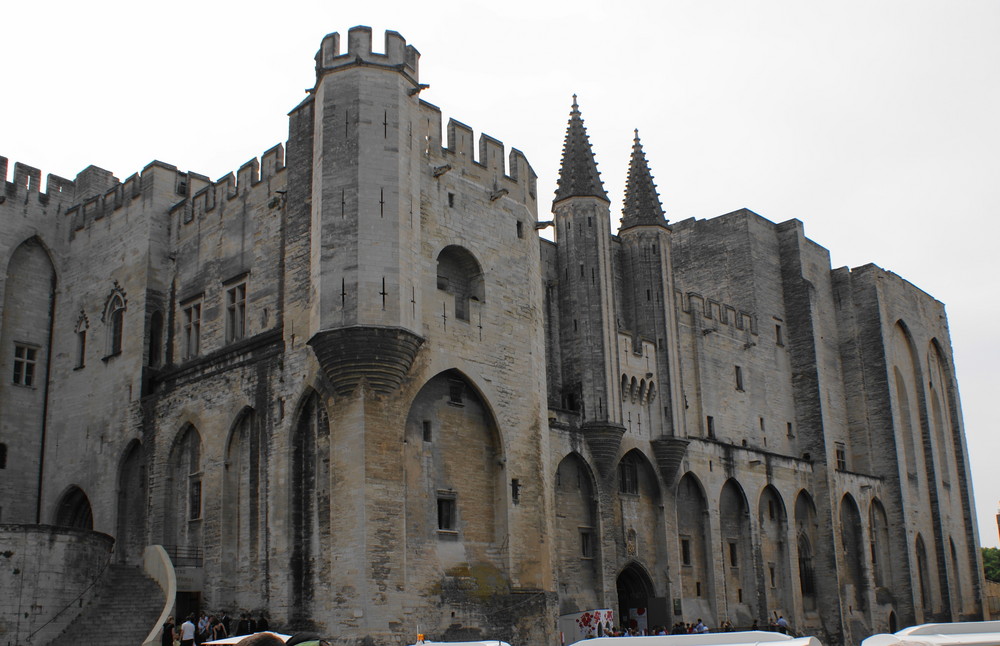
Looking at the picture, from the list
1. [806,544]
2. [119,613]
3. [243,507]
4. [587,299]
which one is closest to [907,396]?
[806,544]

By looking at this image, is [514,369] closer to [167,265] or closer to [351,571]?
[351,571]

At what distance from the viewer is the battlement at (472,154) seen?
92.9 feet

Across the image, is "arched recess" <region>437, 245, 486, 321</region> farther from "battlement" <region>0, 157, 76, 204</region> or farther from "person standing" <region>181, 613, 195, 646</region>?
"battlement" <region>0, 157, 76, 204</region>

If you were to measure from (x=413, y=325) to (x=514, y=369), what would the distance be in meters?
4.02

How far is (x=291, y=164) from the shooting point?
92.6 feet

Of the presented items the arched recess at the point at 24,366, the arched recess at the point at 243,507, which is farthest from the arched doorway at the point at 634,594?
the arched recess at the point at 24,366

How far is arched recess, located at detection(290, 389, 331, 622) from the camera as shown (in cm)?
2422

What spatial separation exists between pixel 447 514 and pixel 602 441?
25.3ft

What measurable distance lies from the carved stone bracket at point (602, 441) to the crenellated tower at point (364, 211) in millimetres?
8964

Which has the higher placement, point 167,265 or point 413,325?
point 167,265

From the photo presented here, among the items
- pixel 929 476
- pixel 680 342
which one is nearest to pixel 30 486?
pixel 680 342

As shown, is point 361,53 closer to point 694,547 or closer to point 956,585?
point 694,547

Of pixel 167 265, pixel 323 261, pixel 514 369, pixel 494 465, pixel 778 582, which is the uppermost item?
pixel 167 265

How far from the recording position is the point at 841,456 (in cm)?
4666
